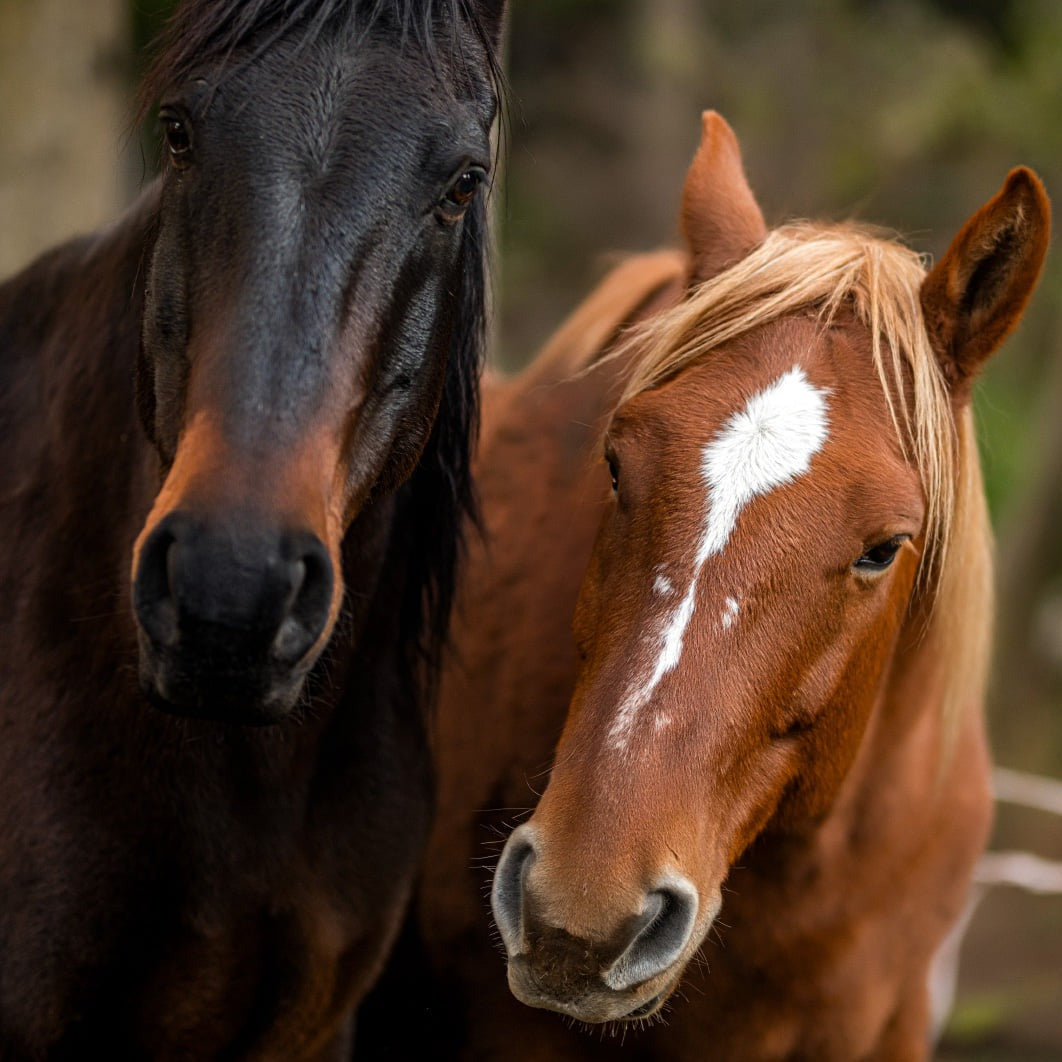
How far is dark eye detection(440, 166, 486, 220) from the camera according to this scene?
7.77 feet

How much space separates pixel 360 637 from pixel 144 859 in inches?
25.1

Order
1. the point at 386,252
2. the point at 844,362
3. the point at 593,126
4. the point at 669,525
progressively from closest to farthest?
the point at 386,252 → the point at 669,525 → the point at 844,362 → the point at 593,126

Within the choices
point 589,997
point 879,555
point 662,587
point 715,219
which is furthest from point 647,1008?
point 715,219

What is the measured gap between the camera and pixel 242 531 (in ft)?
6.25

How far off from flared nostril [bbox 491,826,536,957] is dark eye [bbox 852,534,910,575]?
783 millimetres

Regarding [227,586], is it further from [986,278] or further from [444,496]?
[986,278]

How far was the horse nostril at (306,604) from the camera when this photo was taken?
197 centimetres

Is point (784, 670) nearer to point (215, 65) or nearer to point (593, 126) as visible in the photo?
point (215, 65)

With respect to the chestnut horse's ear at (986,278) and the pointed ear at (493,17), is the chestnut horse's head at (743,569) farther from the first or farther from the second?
the pointed ear at (493,17)

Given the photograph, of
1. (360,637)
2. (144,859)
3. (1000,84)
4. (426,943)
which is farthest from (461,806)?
(1000,84)

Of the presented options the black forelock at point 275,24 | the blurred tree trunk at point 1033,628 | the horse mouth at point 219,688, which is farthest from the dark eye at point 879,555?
the blurred tree trunk at point 1033,628

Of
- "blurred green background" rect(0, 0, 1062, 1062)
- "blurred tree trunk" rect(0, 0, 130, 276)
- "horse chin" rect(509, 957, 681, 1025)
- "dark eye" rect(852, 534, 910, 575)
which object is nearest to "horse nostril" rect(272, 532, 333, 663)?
"horse chin" rect(509, 957, 681, 1025)

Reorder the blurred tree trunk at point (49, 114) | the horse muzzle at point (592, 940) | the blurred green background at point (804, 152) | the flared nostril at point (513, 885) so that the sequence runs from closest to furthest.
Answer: the horse muzzle at point (592, 940)
the flared nostril at point (513, 885)
the blurred tree trunk at point (49, 114)
the blurred green background at point (804, 152)

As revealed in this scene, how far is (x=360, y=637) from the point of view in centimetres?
286
